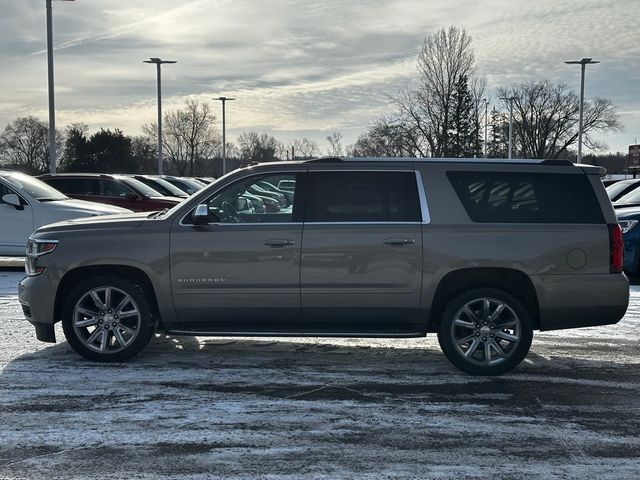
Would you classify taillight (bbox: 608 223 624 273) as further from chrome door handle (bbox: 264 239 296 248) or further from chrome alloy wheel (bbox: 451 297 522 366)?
chrome door handle (bbox: 264 239 296 248)

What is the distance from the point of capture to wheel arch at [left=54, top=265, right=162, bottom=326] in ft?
19.5

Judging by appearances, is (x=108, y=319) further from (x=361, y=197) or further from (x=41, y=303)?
(x=361, y=197)

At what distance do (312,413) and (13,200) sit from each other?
8651 millimetres

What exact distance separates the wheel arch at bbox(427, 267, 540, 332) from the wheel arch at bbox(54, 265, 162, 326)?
8.32ft

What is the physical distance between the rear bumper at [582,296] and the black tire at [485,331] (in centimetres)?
23

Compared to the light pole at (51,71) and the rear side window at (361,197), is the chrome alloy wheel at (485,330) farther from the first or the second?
the light pole at (51,71)

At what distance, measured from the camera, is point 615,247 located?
562 cm

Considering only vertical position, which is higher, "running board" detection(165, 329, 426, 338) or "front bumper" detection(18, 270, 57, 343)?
"front bumper" detection(18, 270, 57, 343)

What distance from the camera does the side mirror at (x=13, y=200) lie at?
37.0ft

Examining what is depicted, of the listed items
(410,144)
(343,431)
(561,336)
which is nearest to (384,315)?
(343,431)

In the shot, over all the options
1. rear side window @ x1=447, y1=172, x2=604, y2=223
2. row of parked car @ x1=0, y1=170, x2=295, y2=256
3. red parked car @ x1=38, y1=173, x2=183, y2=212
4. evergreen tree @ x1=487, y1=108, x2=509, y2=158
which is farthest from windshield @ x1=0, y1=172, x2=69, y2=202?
evergreen tree @ x1=487, y1=108, x2=509, y2=158

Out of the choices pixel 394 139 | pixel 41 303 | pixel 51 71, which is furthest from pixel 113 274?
pixel 394 139

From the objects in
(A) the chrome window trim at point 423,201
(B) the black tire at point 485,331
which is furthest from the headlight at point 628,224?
(A) the chrome window trim at point 423,201

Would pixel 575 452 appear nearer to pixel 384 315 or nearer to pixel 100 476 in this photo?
pixel 384 315
